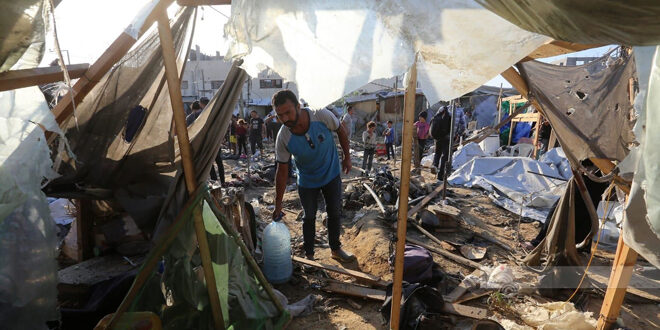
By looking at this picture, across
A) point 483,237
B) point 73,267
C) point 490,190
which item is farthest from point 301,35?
point 490,190

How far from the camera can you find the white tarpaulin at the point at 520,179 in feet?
23.6

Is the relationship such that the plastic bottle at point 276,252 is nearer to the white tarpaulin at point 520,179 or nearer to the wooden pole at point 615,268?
the wooden pole at point 615,268

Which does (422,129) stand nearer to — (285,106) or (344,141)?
(344,141)

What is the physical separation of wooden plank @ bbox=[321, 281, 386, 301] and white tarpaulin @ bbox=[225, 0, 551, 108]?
251 cm

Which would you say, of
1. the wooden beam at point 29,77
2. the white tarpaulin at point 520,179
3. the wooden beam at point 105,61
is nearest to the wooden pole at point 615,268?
the wooden beam at point 105,61

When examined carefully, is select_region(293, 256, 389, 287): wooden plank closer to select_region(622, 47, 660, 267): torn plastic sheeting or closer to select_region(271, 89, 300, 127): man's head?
select_region(271, 89, 300, 127): man's head

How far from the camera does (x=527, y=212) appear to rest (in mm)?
6758

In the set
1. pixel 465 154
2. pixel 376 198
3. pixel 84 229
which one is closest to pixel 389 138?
pixel 465 154

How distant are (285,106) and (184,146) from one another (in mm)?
1487

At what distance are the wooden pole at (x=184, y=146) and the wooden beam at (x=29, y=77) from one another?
0.59 meters

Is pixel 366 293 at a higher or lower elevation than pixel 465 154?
lower

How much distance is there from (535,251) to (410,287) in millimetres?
2357

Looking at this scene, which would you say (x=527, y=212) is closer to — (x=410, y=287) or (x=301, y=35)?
(x=410, y=287)

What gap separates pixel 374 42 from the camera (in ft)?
5.79
